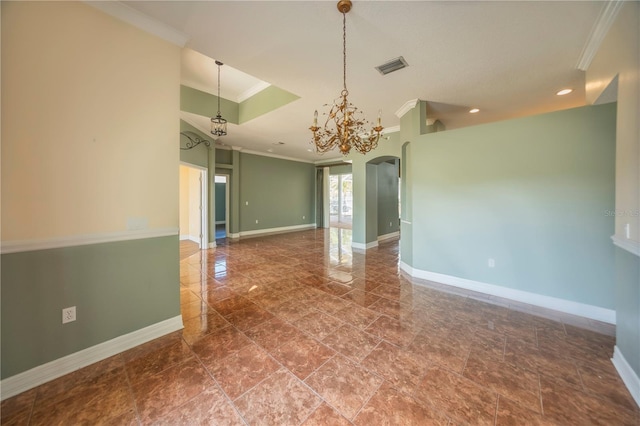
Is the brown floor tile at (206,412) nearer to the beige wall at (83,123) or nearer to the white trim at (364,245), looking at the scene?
the beige wall at (83,123)

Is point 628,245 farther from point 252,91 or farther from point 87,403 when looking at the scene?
point 252,91

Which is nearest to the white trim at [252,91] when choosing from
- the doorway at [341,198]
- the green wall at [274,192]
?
the green wall at [274,192]

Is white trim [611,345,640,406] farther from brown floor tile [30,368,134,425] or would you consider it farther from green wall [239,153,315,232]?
green wall [239,153,315,232]

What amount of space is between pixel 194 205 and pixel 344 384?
6.55 metres

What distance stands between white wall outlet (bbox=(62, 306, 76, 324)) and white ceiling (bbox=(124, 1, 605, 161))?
8.46 ft

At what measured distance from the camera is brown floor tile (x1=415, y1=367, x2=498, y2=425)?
1408 millimetres

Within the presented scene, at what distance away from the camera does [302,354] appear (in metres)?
1.98

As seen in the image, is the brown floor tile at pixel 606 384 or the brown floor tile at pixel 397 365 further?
the brown floor tile at pixel 397 365

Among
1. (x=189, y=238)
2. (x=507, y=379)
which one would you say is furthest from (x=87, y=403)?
(x=189, y=238)

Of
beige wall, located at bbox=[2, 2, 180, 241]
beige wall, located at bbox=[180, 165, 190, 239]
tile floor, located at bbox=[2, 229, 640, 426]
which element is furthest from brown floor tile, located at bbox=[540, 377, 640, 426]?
beige wall, located at bbox=[180, 165, 190, 239]

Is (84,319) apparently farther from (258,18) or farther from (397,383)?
(258,18)

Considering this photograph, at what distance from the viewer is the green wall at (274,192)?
25.4ft

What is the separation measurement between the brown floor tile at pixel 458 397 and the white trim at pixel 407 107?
3745 mm

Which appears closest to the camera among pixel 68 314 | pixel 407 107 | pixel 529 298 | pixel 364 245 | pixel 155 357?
pixel 68 314
